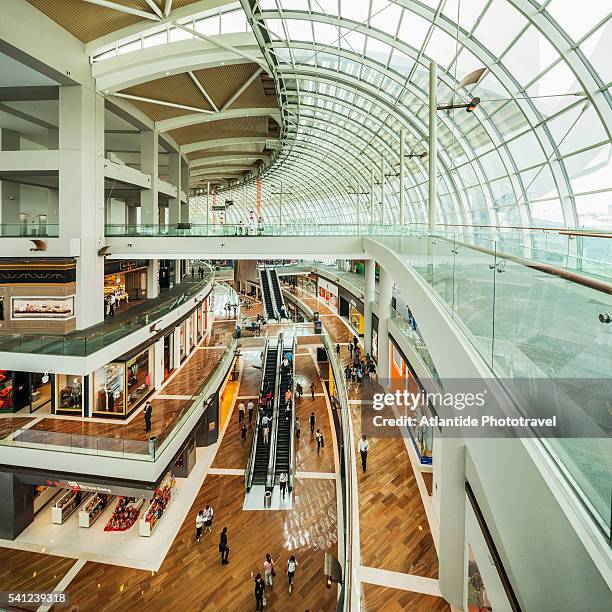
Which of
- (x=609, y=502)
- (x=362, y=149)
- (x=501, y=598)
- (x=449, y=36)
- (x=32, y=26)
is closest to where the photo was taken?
(x=609, y=502)

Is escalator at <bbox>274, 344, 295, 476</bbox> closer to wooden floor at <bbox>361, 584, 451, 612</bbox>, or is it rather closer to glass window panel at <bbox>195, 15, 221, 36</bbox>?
wooden floor at <bbox>361, 584, 451, 612</bbox>

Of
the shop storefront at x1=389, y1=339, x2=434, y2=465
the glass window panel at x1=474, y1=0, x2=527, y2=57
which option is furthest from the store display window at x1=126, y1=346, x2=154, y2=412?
the glass window panel at x1=474, y1=0, x2=527, y2=57

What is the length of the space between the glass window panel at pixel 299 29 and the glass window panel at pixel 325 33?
324 mm

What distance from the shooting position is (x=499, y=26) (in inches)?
558

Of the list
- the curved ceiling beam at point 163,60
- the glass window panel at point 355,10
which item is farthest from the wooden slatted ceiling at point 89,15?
the glass window panel at point 355,10

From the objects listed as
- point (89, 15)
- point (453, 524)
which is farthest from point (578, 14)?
point (89, 15)

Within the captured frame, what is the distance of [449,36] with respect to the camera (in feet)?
53.9

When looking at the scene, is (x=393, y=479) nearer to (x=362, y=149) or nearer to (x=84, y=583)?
(x=84, y=583)

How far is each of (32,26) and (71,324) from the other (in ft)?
37.4

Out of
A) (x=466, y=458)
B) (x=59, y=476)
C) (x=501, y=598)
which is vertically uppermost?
(x=466, y=458)

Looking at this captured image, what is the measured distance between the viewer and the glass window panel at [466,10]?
14023mm

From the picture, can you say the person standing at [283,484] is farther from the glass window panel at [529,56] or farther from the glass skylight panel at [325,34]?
the glass skylight panel at [325,34]

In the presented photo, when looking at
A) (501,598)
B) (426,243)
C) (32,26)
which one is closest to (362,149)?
(32,26)

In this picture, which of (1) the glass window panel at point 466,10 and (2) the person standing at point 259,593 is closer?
(2) the person standing at point 259,593
